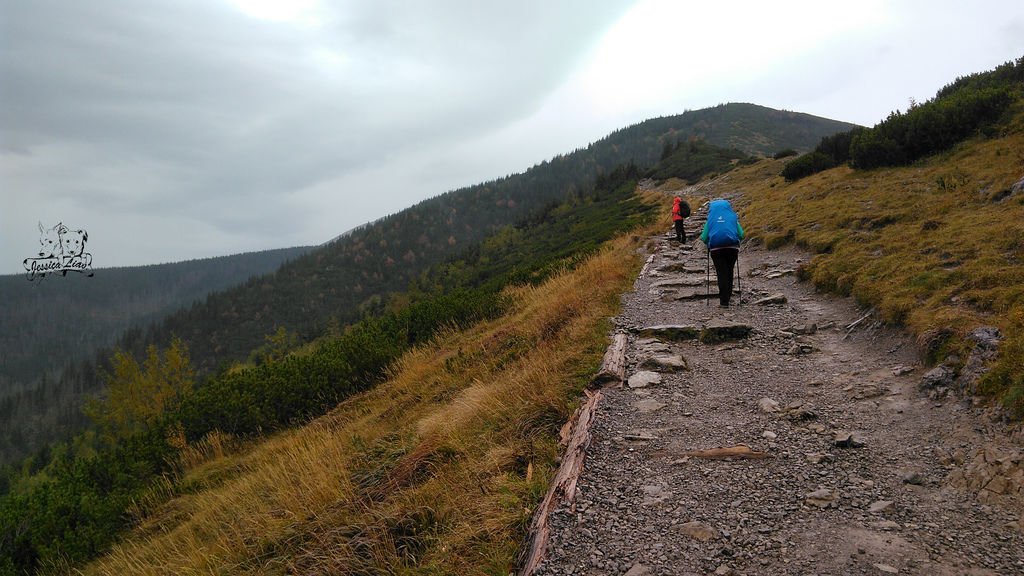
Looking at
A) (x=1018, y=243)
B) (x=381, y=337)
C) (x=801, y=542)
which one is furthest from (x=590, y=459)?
(x=381, y=337)

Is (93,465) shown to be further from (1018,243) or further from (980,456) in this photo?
(1018,243)

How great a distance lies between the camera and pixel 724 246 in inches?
328

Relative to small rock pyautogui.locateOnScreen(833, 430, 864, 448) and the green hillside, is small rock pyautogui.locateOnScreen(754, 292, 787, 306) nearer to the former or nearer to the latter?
the green hillside

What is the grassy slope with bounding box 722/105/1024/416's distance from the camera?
4711 millimetres

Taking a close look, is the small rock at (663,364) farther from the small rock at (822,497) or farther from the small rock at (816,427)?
the small rock at (822,497)

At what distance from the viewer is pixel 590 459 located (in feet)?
12.2

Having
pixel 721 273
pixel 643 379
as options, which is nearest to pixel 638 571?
pixel 643 379

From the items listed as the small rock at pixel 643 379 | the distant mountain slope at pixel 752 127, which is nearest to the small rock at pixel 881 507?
the small rock at pixel 643 379

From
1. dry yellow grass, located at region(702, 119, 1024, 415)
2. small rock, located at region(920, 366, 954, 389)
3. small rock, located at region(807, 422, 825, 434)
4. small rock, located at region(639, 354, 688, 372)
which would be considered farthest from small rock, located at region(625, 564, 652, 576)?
small rock, located at region(920, 366, 954, 389)

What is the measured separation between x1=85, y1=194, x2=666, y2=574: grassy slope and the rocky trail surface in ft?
1.68

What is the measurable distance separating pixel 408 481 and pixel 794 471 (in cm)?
314

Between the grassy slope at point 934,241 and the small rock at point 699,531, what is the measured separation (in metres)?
2.37

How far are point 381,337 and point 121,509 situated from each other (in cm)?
627

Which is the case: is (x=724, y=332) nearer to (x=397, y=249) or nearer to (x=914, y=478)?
(x=914, y=478)
